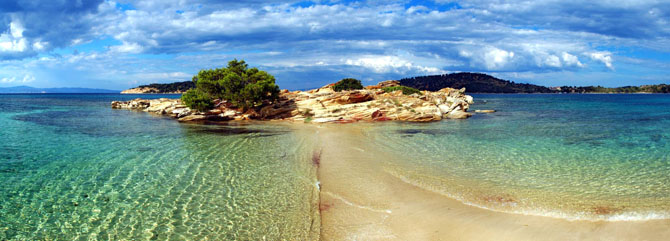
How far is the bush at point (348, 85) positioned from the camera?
6731cm

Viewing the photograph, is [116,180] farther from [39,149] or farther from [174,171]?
[39,149]

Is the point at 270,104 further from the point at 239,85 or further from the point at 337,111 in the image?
the point at 337,111

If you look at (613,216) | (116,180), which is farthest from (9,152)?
(613,216)

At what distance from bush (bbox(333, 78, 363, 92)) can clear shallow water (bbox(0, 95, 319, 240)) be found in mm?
45347

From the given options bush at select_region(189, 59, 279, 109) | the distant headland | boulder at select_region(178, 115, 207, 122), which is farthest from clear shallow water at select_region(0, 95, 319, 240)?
bush at select_region(189, 59, 279, 109)

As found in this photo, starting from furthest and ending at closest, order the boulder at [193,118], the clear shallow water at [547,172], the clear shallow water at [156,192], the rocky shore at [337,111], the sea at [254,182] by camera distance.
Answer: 1. the boulder at [193,118]
2. the rocky shore at [337,111]
3. the clear shallow water at [547,172]
4. the sea at [254,182]
5. the clear shallow water at [156,192]

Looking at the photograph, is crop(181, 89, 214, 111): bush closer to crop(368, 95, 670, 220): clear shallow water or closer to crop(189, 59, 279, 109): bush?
crop(189, 59, 279, 109): bush

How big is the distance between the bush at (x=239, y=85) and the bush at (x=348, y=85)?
20.7 metres

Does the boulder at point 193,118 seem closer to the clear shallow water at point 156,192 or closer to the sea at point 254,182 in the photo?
the sea at point 254,182

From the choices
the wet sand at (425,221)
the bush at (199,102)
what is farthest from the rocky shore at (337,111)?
the wet sand at (425,221)

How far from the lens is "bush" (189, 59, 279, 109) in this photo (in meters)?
44.7

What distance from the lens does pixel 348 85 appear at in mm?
68688

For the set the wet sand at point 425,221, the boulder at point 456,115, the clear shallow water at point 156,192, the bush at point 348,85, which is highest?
the bush at point 348,85

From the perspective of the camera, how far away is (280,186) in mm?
13438
